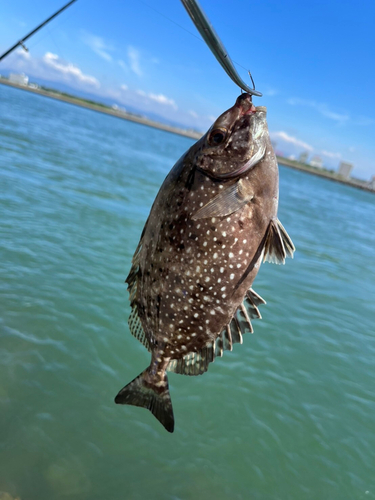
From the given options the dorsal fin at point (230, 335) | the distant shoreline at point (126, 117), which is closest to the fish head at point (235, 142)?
the dorsal fin at point (230, 335)

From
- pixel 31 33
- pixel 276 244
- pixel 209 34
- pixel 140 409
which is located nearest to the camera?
pixel 209 34

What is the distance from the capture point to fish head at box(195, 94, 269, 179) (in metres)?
2.84

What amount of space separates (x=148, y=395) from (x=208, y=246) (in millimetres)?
1442

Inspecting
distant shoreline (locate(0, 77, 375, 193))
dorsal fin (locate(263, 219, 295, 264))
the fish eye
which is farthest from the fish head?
distant shoreline (locate(0, 77, 375, 193))

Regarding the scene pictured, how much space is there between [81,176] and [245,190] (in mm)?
18726

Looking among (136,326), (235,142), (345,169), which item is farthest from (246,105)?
(345,169)

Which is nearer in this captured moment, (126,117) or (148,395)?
(148,395)

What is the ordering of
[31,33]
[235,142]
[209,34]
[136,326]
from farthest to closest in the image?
1. [31,33]
2. [136,326]
3. [235,142]
4. [209,34]

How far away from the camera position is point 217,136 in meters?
2.93

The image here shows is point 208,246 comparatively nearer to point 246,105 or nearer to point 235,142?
point 235,142

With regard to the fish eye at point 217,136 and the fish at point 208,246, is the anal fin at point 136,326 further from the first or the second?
the fish eye at point 217,136

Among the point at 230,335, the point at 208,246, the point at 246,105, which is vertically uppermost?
the point at 246,105

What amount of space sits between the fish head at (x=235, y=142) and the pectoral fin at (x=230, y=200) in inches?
3.7

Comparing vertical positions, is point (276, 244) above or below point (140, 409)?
above
